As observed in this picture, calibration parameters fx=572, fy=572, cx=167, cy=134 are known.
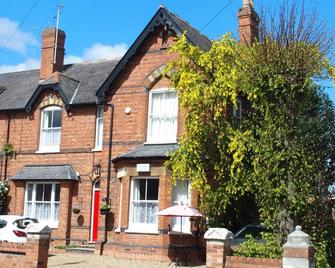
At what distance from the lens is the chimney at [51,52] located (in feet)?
89.1

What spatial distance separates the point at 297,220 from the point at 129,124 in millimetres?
8661

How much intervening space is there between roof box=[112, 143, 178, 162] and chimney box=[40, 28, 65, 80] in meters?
7.88

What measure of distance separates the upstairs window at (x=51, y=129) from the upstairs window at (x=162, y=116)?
5430 mm

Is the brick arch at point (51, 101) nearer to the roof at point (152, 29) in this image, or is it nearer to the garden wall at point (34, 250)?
the roof at point (152, 29)

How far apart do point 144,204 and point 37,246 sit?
278 inches

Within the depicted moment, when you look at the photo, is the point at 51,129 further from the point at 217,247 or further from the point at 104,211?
the point at 217,247

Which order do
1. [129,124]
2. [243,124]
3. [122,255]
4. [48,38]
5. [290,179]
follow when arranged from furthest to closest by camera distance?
[48,38]
[129,124]
[122,255]
[243,124]
[290,179]

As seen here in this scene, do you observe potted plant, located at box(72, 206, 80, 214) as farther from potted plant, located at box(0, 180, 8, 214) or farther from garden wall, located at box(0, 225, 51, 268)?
garden wall, located at box(0, 225, 51, 268)

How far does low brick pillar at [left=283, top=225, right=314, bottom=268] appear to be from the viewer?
11.7m

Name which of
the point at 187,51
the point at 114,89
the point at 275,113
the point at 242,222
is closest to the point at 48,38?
the point at 114,89

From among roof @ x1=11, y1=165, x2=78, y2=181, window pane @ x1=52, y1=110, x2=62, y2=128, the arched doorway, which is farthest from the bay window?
window pane @ x1=52, y1=110, x2=62, y2=128

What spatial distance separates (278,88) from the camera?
1555cm

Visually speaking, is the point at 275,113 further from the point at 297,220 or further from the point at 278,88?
the point at 297,220

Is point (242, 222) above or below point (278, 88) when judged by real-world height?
below
